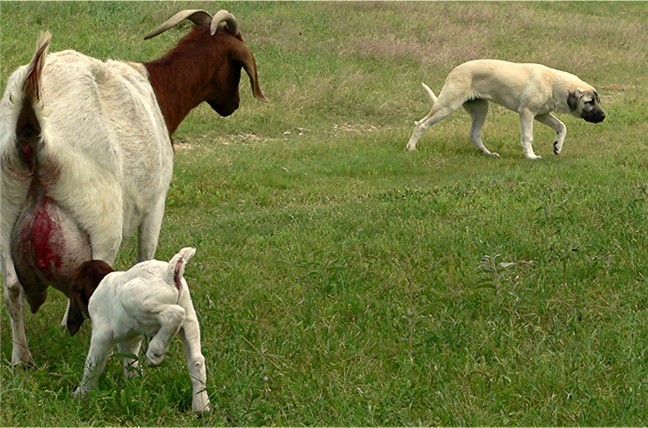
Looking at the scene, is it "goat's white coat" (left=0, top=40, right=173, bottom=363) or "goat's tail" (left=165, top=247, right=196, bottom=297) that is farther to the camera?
"goat's white coat" (left=0, top=40, right=173, bottom=363)

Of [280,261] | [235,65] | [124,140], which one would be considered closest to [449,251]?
[280,261]

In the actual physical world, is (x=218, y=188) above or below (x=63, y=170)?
below

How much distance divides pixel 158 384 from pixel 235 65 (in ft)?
10.4

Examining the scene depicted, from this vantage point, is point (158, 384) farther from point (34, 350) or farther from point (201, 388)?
point (34, 350)

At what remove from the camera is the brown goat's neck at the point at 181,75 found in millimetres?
6766

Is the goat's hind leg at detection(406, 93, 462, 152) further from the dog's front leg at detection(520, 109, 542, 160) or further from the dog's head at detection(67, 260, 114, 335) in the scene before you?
the dog's head at detection(67, 260, 114, 335)

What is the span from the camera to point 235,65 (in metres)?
7.29

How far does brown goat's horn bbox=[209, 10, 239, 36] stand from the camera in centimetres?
690

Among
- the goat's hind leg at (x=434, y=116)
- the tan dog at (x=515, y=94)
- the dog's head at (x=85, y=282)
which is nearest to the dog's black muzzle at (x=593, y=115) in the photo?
the tan dog at (x=515, y=94)

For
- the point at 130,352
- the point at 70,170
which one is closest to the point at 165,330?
the point at 130,352

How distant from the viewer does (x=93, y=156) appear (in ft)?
17.2

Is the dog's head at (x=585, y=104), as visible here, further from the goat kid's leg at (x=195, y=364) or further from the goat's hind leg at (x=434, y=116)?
the goat kid's leg at (x=195, y=364)

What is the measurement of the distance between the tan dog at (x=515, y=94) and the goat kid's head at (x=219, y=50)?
659cm

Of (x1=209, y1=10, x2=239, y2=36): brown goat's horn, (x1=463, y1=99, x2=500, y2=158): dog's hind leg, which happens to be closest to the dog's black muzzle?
(x1=463, y1=99, x2=500, y2=158): dog's hind leg
